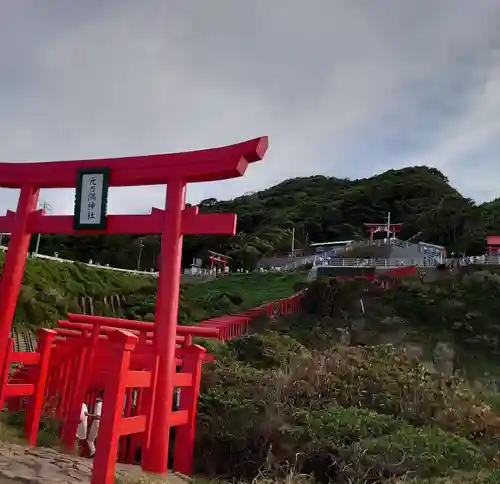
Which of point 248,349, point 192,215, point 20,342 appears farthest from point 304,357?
point 20,342

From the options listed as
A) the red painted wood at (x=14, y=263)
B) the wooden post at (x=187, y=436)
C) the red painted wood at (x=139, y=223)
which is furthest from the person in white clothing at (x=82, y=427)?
the red painted wood at (x=139, y=223)

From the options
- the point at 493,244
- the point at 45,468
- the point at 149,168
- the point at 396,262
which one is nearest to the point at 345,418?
the point at 45,468

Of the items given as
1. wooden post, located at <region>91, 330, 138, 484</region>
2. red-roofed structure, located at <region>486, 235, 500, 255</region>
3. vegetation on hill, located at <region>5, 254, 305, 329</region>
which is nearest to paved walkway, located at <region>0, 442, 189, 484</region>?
wooden post, located at <region>91, 330, 138, 484</region>

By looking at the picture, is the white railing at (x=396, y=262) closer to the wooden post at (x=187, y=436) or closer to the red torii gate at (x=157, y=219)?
the wooden post at (x=187, y=436)

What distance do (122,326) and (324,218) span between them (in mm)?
61412

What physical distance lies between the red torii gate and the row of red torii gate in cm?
1

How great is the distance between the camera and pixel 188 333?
797 cm

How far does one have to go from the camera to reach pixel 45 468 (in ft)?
17.6

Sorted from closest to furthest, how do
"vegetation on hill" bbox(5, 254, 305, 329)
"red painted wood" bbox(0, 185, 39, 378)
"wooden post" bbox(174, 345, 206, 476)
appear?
"wooden post" bbox(174, 345, 206, 476), "red painted wood" bbox(0, 185, 39, 378), "vegetation on hill" bbox(5, 254, 305, 329)

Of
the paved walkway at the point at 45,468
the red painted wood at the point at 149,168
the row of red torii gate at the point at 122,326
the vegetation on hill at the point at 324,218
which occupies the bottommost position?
the paved walkway at the point at 45,468

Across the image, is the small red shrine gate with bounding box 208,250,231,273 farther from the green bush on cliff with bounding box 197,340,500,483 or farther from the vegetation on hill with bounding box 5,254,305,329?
the green bush on cliff with bounding box 197,340,500,483

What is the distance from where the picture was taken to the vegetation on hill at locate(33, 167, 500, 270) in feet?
145

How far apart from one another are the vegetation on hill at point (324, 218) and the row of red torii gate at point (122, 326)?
3590 cm

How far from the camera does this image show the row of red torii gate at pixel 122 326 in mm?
5359
